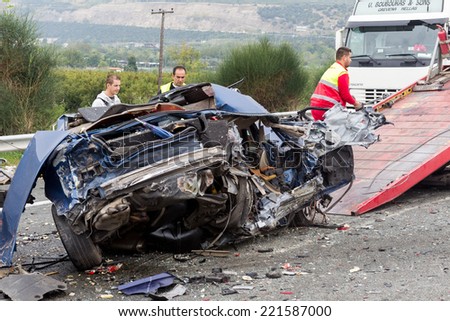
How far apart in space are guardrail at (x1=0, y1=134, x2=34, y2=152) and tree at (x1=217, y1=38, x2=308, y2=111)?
9.72m

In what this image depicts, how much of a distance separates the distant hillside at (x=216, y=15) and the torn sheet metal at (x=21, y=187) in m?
119

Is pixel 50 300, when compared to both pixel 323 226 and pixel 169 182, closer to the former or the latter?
pixel 169 182

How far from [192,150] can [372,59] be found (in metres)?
9.82

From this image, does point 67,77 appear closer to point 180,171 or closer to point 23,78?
→ point 23,78

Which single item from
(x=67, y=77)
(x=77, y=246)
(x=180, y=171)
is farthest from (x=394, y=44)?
(x=77, y=246)

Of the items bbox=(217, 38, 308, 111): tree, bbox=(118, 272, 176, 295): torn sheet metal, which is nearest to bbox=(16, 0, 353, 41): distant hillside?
bbox=(217, 38, 308, 111): tree

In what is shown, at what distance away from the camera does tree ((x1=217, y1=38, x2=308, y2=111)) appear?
21.2 metres

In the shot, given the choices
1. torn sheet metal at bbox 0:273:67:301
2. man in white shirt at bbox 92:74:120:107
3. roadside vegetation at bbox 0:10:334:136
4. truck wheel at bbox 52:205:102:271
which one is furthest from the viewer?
roadside vegetation at bbox 0:10:334:136

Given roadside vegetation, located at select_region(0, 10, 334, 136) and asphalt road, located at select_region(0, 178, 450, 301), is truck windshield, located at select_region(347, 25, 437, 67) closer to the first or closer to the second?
roadside vegetation, located at select_region(0, 10, 334, 136)

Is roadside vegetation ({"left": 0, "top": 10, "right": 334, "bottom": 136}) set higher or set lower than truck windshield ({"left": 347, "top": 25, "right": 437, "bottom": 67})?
lower

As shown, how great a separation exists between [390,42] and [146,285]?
1063cm

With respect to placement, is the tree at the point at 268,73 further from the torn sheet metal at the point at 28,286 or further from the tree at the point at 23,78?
the torn sheet metal at the point at 28,286

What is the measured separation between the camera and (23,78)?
14.9 metres

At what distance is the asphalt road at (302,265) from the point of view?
5.72 metres
